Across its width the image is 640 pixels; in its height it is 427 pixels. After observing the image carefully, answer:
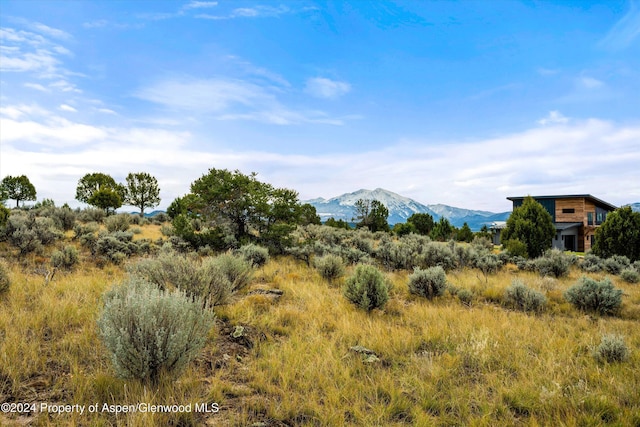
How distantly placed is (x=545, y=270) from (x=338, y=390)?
1122 centimetres

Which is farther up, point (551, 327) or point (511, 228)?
point (511, 228)

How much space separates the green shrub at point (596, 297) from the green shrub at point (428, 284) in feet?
9.41

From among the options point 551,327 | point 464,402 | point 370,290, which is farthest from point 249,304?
point 551,327

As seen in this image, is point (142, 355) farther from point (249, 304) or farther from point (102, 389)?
point (249, 304)

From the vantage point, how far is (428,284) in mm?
7422

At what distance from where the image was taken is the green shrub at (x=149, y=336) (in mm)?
3047

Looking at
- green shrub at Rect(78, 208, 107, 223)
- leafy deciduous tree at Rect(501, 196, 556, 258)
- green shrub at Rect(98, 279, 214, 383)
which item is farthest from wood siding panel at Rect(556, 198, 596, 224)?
green shrub at Rect(78, 208, 107, 223)

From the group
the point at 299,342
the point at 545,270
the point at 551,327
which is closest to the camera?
the point at 299,342

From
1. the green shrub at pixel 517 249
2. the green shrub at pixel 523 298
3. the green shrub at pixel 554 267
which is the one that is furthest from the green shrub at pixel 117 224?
the green shrub at pixel 517 249

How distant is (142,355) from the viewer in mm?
3078

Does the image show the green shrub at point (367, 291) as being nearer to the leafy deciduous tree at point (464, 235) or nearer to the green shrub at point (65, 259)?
the green shrub at point (65, 259)

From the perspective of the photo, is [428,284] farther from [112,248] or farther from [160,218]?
[160,218]

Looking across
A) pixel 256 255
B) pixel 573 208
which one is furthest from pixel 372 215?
pixel 256 255

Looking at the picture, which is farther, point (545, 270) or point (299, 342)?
point (545, 270)
